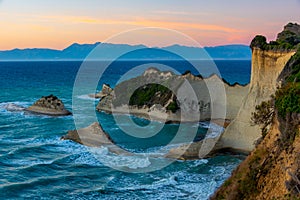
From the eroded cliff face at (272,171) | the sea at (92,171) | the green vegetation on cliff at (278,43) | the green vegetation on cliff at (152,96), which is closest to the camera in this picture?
the eroded cliff face at (272,171)

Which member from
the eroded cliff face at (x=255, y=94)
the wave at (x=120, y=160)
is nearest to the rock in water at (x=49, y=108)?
the wave at (x=120, y=160)

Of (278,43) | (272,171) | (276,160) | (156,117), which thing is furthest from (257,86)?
(156,117)

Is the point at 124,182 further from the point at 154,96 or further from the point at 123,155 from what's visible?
the point at 154,96

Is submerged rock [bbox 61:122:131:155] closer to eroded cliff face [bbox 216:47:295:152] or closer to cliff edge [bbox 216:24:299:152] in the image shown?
eroded cliff face [bbox 216:47:295:152]

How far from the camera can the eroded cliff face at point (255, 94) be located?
85.4 feet

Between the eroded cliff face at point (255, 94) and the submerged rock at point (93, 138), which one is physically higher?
the eroded cliff face at point (255, 94)

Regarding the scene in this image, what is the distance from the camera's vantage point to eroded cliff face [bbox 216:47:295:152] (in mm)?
26031

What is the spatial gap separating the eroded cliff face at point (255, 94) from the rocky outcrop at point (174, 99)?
13758 mm

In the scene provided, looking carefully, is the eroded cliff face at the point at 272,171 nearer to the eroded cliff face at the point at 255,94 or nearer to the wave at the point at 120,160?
the wave at the point at 120,160

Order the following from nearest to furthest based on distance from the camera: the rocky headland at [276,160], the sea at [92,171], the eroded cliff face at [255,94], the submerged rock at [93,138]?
the rocky headland at [276,160] < the sea at [92,171] < the eroded cliff face at [255,94] < the submerged rock at [93,138]

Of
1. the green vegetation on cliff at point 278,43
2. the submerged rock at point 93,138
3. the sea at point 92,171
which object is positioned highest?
the green vegetation on cliff at point 278,43

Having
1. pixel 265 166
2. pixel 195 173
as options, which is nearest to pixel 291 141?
pixel 265 166

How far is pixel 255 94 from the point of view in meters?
27.4

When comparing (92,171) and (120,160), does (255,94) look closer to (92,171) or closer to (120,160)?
(120,160)
